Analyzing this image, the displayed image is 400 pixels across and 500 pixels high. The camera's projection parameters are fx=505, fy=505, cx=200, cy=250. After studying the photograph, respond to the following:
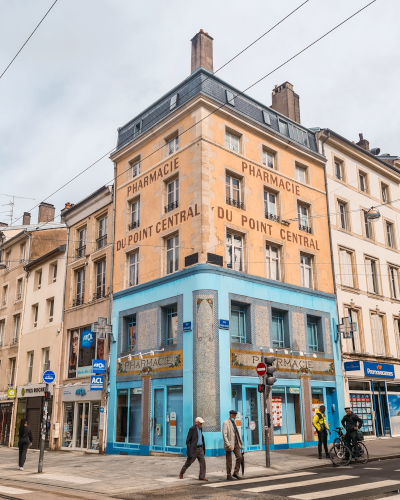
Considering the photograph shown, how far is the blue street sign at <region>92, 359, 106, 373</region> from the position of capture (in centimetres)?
2278

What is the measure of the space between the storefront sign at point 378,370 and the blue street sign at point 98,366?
499 inches

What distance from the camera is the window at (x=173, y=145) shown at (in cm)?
2325

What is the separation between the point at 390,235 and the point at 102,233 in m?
17.2

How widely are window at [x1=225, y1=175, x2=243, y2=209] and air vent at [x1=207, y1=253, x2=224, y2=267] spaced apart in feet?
9.27

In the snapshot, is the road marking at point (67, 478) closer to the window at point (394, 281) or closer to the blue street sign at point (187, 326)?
the blue street sign at point (187, 326)

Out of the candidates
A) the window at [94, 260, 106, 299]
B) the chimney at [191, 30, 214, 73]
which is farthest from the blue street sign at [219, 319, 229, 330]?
the chimney at [191, 30, 214, 73]

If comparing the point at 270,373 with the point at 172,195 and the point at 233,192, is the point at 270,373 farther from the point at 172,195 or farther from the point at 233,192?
the point at 172,195

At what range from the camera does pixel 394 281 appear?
29469 millimetres

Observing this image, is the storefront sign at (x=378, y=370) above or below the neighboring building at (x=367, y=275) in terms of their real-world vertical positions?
below

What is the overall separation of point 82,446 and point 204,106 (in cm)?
1688

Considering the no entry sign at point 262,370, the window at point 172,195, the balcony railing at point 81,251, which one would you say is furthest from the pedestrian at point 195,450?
Answer: the balcony railing at point 81,251

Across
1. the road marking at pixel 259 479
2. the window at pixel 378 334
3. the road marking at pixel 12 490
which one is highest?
the window at pixel 378 334

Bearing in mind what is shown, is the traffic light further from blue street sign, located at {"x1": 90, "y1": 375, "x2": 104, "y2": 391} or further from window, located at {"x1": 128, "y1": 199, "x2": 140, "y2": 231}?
window, located at {"x1": 128, "y1": 199, "x2": 140, "y2": 231}

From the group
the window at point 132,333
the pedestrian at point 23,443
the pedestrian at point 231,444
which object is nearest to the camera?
the pedestrian at point 231,444
